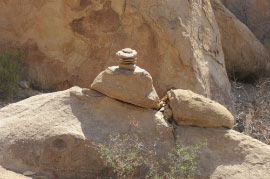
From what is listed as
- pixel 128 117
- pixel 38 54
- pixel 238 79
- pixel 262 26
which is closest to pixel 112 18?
pixel 38 54

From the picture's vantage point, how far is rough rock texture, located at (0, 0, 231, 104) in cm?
525

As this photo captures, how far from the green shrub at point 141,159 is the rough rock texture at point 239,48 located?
12.8 feet

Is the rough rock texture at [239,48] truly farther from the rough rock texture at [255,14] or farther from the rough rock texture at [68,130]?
the rough rock texture at [68,130]

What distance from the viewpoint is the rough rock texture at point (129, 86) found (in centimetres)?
369

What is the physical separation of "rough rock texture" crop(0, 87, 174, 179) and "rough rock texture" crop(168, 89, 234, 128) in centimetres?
16

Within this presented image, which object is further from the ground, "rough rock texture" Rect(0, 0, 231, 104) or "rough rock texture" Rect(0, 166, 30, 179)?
"rough rock texture" Rect(0, 0, 231, 104)

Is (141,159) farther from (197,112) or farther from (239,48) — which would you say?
Result: (239,48)

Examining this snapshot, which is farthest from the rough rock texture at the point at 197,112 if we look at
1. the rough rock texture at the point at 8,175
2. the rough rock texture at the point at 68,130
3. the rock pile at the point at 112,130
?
the rough rock texture at the point at 8,175

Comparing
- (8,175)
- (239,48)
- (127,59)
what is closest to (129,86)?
(127,59)

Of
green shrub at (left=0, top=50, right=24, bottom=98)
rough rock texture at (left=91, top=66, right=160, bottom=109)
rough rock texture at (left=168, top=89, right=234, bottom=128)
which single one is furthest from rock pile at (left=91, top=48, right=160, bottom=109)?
green shrub at (left=0, top=50, right=24, bottom=98)

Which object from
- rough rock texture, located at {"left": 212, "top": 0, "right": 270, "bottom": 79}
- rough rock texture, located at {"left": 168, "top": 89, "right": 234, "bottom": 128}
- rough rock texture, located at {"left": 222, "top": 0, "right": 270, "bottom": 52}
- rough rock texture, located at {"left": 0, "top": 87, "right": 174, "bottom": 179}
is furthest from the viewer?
rough rock texture, located at {"left": 222, "top": 0, "right": 270, "bottom": 52}

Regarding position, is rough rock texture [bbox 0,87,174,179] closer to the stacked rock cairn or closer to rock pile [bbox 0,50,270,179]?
rock pile [bbox 0,50,270,179]

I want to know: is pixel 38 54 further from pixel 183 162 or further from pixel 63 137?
pixel 183 162

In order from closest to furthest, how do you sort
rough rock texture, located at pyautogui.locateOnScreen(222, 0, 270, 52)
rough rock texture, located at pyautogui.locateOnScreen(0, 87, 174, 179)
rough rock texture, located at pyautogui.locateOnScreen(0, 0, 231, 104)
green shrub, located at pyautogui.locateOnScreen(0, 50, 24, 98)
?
rough rock texture, located at pyautogui.locateOnScreen(0, 87, 174, 179), rough rock texture, located at pyautogui.locateOnScreen(0, 0, 231, 104), green shrub, located at pyautogui.locateOnScreen(0, 50, 24, 98), rough rock texture, located at pyautogui.locateOnScreen(222, 0, 270, 52)
